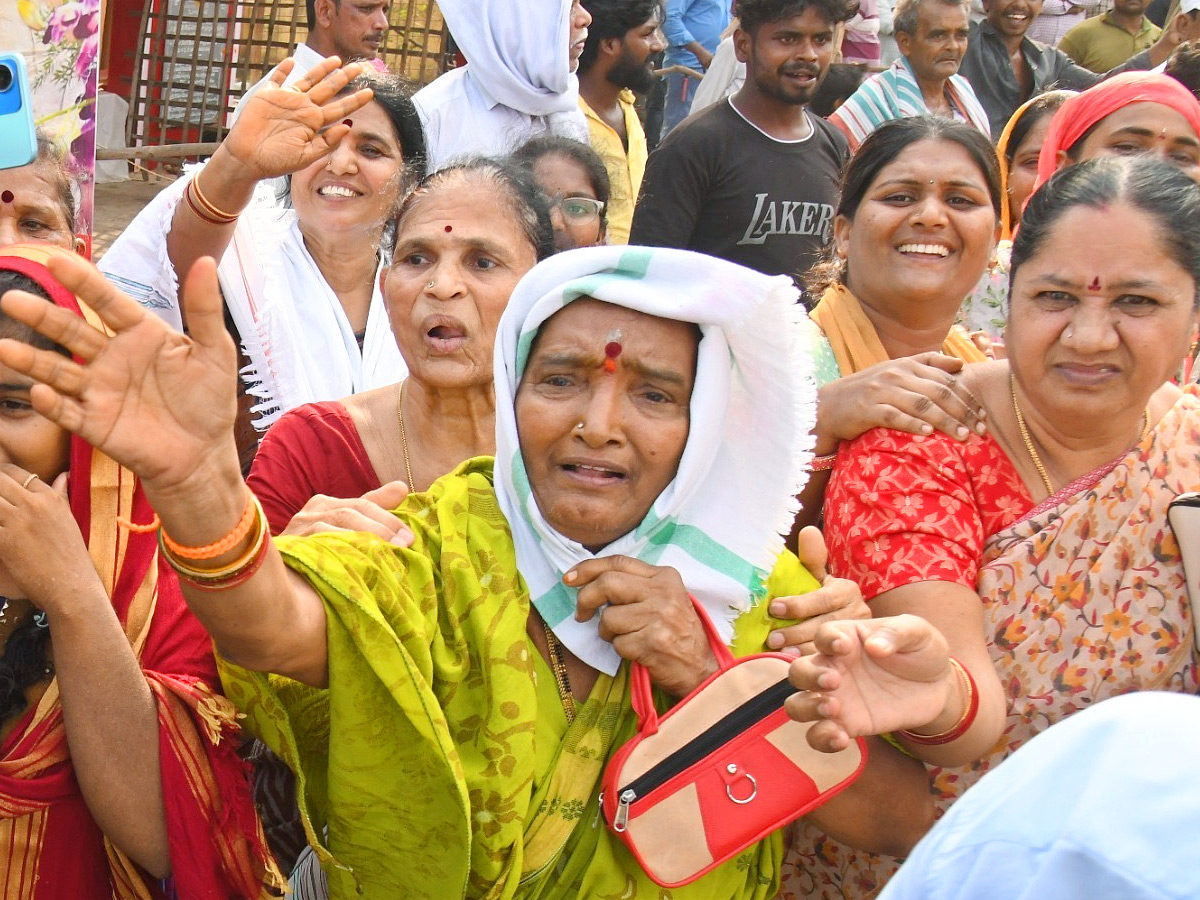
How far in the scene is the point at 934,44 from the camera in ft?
20.4

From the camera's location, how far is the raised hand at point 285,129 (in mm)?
3117

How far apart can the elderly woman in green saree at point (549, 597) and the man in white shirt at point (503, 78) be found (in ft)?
9.58

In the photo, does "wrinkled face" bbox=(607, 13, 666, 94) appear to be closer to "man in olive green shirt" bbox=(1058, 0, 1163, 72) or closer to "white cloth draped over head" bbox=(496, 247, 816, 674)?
"white cloth draped over head" bbox=(496, 247, 816, 674)

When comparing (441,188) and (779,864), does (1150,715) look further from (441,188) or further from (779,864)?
(441,188)

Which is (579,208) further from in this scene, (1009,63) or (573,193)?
(1009,63)

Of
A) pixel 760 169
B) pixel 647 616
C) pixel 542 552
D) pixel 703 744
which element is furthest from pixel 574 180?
pixel 703 744

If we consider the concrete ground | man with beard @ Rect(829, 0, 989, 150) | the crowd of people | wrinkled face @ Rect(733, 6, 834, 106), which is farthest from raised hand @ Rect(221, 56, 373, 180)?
the concrete ground

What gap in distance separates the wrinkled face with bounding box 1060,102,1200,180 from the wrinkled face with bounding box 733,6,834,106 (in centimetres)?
170

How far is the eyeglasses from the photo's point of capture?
3.82 meters

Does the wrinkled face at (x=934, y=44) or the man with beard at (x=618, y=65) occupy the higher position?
the wrinkled face at (x=934, y=44)

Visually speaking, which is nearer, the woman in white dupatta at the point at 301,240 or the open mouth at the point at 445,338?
the open mouth at the point at 445,338

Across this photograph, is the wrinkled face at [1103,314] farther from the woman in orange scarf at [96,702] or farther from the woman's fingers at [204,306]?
the woman in orange scarf at [96,702]

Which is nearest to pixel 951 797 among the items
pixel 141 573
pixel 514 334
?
pixel 514 334

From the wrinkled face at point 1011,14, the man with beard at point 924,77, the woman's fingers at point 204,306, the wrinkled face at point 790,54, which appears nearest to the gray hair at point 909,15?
the man with beard at point 924,77
